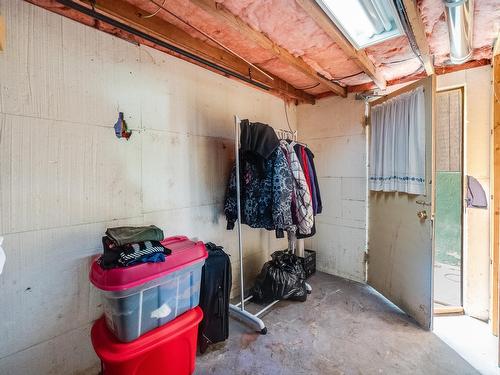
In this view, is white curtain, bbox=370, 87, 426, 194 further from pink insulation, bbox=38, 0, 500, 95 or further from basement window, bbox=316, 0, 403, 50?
basement window, bbox=316, 0, 403, 50

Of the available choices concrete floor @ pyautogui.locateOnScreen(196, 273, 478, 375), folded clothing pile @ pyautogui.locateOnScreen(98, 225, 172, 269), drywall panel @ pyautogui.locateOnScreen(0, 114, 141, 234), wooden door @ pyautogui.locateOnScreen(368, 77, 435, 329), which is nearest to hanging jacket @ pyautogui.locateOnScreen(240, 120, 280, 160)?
drywall panel @ pyautogui.locateOnScreen(0, 114, 141, 234)

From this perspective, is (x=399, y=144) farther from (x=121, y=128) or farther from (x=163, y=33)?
(x=121, y=128)

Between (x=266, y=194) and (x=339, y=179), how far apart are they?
1387 mm

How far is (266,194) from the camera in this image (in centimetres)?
215

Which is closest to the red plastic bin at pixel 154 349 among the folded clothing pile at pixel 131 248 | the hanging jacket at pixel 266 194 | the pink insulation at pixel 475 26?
the folded clothing pile at pixel 131 248

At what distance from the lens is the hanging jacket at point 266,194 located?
204cm

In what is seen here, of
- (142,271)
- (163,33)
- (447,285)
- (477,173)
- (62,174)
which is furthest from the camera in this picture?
(447,285)

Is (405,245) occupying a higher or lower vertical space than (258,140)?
lower

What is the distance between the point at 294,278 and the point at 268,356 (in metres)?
0.80

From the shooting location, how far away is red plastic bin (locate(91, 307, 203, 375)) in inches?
49.7

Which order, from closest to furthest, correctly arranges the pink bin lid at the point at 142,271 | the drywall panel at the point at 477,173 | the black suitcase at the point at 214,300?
1. the pink bin lid at the point at 142,271
2. the black suitcase at the point at 214,300
3. the drywall panel at the point at 477,173

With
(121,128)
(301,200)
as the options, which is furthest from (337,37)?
(121,128)

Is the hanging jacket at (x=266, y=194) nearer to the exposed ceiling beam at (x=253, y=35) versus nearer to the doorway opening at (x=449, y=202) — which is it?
the exposed ceiling beam at (x=253, y=35)

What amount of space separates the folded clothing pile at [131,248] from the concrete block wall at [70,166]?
0.32 metres
